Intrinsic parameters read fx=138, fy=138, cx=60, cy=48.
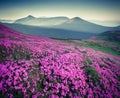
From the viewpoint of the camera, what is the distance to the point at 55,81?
429 inches

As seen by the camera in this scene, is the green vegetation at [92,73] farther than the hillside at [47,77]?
Yes

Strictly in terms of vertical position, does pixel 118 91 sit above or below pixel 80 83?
below

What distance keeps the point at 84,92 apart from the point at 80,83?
89cm

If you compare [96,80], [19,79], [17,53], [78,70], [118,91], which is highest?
[17,53]

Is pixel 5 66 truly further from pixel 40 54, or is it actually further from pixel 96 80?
pixel 96 80

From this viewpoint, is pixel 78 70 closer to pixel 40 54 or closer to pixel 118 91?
pixel 40 54

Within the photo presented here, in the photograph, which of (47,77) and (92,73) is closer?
(47,77)

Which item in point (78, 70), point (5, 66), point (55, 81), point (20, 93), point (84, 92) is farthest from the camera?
point (78, 70)

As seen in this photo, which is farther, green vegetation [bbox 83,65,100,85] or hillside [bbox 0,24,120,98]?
green vegetation [bbox 83,65,100,85]

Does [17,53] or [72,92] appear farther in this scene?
[17,53]

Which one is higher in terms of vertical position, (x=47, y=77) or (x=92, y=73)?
(x=47, y=77)

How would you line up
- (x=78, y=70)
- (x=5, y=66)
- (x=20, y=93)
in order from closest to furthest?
(x=20, y=93) < (x=5, y=66) < (x=78, y=70)

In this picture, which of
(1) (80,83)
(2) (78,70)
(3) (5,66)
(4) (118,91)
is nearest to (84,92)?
(1) (80,83)

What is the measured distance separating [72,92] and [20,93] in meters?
4.36
